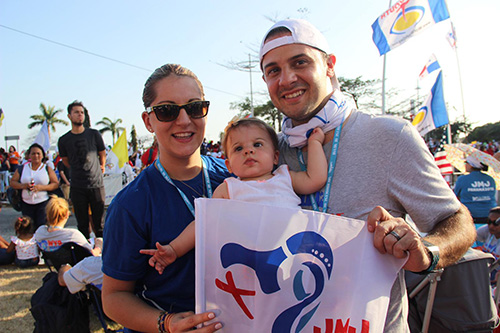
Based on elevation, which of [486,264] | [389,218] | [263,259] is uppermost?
[389,218]

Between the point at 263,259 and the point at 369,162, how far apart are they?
2.43 ft

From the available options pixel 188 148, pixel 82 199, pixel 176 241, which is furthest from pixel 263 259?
pixel 82 199

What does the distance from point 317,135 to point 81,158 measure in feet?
18.5

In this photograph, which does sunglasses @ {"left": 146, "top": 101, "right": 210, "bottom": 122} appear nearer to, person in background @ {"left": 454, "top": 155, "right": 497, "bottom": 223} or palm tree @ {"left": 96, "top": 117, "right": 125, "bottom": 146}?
person in background @ {"left": 454, "top": 155, "right": 497, "bottom": 223}

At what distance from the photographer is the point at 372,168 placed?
1.73 m

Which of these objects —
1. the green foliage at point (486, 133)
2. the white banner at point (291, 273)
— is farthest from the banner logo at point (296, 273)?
the green foliage at point (486, 133)

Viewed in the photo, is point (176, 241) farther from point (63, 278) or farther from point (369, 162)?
point (63, 278)

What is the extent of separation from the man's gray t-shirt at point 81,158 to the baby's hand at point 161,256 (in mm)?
5185

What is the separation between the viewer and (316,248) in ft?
4.84

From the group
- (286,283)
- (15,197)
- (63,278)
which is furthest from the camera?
(15,197)

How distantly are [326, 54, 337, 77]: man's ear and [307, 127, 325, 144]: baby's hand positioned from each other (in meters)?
0.43

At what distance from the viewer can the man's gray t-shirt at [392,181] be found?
1.67 m

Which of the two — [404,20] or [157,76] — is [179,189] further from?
[404,20]

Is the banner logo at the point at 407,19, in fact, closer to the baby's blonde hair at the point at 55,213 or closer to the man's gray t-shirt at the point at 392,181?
the man's gray t-shirt at the point at 392,181
